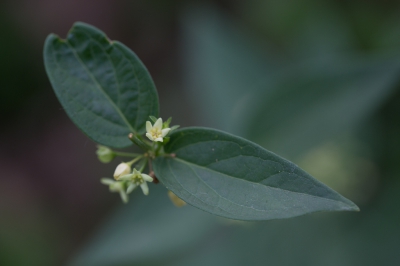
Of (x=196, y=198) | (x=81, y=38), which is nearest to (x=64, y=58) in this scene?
(x=81, y=38)

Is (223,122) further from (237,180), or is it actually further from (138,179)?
(237,180)

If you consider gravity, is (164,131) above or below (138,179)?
above

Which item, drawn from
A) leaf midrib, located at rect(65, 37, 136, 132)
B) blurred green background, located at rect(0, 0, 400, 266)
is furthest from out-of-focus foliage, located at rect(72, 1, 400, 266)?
leaf midrib, located at rect(65, 37, 136, 132)

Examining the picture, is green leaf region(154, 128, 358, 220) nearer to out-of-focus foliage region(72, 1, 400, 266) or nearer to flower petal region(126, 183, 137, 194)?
flower petal region(126, 183, 137, 194)

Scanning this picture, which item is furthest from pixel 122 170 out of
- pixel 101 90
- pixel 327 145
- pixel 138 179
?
pixel 327 145

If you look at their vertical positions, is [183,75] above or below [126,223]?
above

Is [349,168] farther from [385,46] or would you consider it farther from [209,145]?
[209,145]
